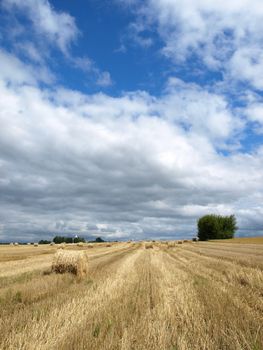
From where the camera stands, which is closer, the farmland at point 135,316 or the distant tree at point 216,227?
A: the farmland at point 135,316

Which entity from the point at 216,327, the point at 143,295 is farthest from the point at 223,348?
the point at 143,295

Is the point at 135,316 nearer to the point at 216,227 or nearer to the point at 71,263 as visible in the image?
the point at 71,263

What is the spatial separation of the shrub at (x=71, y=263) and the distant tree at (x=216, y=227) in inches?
3582

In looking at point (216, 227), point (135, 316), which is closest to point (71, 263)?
point (135, 316)

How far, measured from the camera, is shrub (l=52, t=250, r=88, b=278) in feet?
49.0

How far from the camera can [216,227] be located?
338 ft

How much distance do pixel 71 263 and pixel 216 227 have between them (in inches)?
3623

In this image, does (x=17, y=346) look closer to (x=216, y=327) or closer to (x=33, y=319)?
(x=33, y=319)

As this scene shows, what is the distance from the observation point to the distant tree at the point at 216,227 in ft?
337

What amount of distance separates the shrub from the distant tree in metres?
91.0

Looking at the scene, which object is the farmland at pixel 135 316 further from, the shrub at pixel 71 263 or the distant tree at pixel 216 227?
the distant tree at pixel 216 227

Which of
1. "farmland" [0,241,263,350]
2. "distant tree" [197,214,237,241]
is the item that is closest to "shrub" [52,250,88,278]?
"farmland" [0,241,263,350]

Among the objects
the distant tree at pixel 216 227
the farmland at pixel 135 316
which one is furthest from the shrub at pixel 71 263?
the distant tree at pixel 216 227

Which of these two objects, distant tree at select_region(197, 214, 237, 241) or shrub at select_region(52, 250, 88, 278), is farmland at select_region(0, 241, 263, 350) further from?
distant tree at select_region(197, 214, 237, 241)
